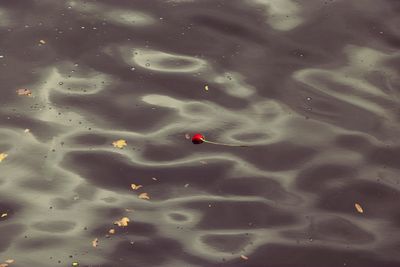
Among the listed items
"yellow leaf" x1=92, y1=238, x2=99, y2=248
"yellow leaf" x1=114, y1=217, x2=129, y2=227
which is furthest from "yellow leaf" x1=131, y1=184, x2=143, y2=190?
"yellow leaf" x1=92, y1=238, x2=99, y2=248

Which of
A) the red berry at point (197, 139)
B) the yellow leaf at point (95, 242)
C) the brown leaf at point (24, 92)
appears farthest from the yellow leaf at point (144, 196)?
the brown leaf at point (24, 92)

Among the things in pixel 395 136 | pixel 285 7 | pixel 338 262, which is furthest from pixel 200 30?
pixel 338 262

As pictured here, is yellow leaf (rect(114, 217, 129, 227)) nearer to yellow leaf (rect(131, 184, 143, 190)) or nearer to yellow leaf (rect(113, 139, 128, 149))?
yellow leaf (rect(131, 184, 143, 190))

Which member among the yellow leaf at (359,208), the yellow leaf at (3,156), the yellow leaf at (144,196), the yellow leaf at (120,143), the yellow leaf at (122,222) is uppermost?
the yellow leaf at (120,143)

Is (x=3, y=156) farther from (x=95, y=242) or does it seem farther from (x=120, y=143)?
(x=95, y=242)

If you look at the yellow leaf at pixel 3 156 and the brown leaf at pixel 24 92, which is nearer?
the yellow leaf at pixel 3 156

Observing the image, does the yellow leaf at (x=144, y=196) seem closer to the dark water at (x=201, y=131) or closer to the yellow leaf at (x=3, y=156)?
the dark water at (x=201, y=131)

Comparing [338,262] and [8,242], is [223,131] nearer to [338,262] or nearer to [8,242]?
[338,262]

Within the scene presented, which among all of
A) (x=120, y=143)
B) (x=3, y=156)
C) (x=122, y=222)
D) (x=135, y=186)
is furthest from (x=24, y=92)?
(x=122, y=222)

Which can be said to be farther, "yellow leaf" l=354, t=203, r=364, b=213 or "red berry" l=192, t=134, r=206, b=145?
"red berry" l=192, t=134, r=206, b=145
